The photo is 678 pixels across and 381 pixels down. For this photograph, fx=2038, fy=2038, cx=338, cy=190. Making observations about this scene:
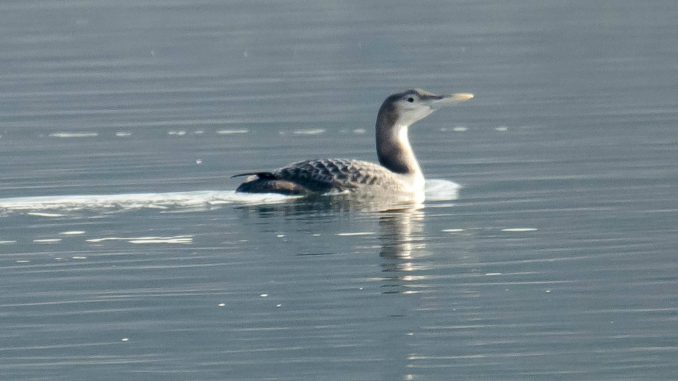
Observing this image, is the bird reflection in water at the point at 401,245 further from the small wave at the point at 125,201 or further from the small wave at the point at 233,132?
the small wave at the point at 233,132

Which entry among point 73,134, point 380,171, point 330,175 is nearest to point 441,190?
point 380,171

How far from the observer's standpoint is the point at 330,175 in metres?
16.4

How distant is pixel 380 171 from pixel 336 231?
2611mm

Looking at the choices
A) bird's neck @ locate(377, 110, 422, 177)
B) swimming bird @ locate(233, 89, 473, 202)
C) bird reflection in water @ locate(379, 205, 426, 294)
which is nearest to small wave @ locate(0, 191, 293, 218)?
swimming bird @ locate(233, 89, 473, 202)

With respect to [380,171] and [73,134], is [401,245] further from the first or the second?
[73,134]

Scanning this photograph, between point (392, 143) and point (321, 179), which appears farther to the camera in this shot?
point (392, 143)

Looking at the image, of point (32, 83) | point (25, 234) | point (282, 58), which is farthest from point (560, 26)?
point (25, 234)

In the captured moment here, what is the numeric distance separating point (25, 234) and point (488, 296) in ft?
13.5

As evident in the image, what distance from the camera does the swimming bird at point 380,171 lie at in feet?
53.3

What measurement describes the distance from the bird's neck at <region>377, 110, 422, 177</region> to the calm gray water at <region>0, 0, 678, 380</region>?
0.50 metres

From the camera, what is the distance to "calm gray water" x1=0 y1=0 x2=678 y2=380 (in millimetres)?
10500

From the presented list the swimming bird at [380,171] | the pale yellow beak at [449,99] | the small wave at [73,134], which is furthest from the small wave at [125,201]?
the small wave at [73,134]

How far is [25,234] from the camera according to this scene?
14.5m

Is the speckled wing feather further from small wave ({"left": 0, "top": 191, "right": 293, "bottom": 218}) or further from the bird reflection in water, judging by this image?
the bird reflection in water
